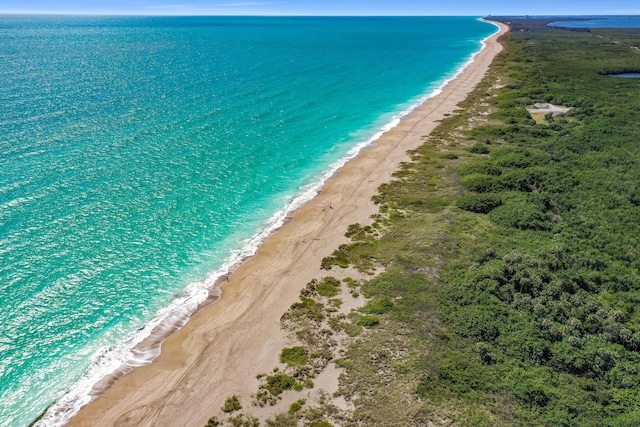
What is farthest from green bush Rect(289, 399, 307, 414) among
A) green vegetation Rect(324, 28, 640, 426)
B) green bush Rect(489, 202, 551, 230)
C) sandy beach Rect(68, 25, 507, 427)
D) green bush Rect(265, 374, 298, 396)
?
green bush Rect(489, 202, 551, 230)

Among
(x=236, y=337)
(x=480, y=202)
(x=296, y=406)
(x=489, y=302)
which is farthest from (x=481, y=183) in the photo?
(x=296, y=406)

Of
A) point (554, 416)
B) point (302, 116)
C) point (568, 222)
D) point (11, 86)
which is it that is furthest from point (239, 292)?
point (11, 86)

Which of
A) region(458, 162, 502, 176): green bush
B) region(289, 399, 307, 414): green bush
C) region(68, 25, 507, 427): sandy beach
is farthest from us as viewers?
region(458, 162, 502, 176): green bush

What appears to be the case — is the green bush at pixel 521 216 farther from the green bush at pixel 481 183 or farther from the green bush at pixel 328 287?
the green bush at pixel 328 287

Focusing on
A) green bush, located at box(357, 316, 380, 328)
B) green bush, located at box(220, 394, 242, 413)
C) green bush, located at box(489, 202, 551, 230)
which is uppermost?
green bush, located at box(489, 202, 551, 230)

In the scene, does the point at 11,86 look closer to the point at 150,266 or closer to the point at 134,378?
the point at 150,266

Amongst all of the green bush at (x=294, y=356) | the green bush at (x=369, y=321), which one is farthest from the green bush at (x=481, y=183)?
the green bush at (x=294, y=356)

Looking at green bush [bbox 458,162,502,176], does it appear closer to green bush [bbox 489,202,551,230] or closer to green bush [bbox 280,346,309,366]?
green bush [bbox 489,202,551,230]
